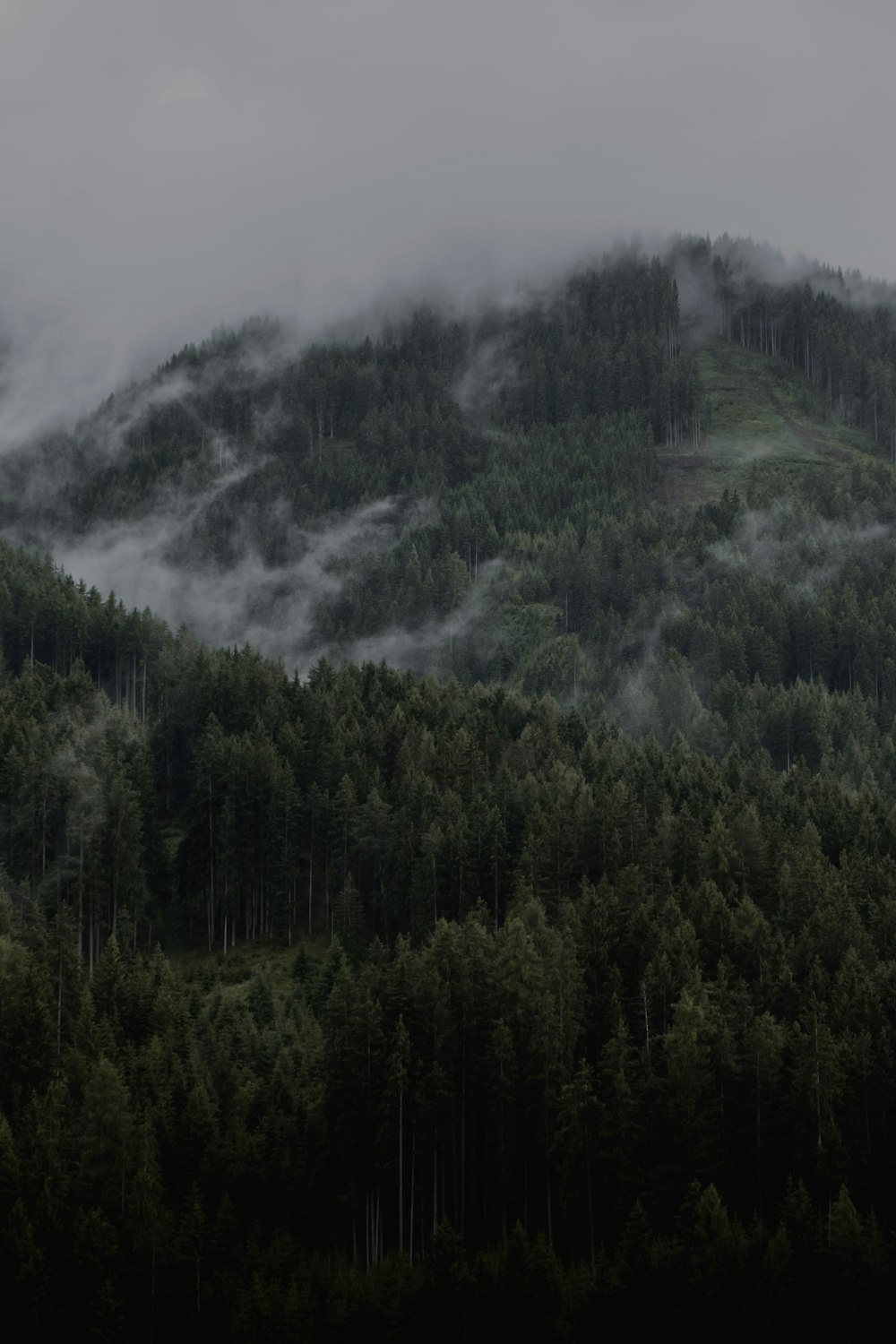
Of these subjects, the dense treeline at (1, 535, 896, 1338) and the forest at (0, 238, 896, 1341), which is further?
the dense treeline at (1, 535, 896, 1338)

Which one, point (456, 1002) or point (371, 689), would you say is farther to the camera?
point (371, 689)

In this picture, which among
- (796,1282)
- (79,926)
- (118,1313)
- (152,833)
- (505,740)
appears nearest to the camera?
(796,1282)

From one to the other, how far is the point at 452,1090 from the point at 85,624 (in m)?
96.7

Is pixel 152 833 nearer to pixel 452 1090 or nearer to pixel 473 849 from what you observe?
pixel 473 849

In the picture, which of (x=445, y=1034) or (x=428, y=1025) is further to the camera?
(x=428, y=1025)

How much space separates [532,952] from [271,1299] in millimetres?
24805

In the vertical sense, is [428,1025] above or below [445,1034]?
above

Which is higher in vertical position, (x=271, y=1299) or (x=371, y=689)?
(x=371, y=689)

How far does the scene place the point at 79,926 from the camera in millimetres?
103750

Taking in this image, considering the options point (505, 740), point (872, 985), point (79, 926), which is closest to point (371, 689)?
point (505, 740)

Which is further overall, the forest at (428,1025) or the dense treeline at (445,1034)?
the dense treeline at (445,1034)

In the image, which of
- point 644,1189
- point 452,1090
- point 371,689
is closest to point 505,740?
point 371,689

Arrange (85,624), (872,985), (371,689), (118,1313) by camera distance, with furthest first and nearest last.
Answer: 1. (85,624)
2. (371,689)
3. (872,985)
4. (118,1313)

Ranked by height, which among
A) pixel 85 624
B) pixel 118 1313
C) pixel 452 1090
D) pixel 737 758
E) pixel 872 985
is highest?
pixel 85 624
